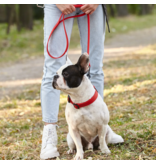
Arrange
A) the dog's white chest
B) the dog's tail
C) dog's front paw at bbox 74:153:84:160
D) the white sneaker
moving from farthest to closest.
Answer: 1. the dog's tail
2. the white sneaker
3. dog's front paw at bbox 74:153:84:160
4. the dog's white chest

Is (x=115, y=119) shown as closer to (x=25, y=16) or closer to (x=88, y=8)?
(x=88, y=8)

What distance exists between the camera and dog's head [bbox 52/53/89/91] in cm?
252

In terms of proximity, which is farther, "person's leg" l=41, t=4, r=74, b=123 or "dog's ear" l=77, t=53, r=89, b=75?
"person's leg" l=41, t=4, r=74, b=123

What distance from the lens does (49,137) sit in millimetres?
2994

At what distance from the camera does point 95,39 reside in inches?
123

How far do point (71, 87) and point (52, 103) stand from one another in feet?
1.84

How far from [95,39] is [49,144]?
1.24m

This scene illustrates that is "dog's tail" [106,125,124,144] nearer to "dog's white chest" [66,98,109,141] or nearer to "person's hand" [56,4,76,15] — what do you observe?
"dog's white chest" [66,98,109,141]

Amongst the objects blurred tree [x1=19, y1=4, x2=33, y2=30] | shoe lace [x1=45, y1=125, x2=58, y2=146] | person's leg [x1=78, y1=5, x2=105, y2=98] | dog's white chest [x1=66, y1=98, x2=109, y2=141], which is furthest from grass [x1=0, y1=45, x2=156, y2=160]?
blurred tree [x1=19, y1=4, x2=33, y2=30]

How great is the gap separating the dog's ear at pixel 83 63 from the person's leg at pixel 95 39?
639 millimetres

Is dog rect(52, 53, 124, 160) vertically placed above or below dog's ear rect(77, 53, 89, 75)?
below

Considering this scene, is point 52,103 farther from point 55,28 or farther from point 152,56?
point 152,56

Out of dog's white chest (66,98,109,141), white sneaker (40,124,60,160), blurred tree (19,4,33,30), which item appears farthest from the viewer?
blurred tree (19,4,33,30)

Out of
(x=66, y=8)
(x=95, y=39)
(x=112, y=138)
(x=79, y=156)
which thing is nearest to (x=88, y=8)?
(x=66, y=8)
